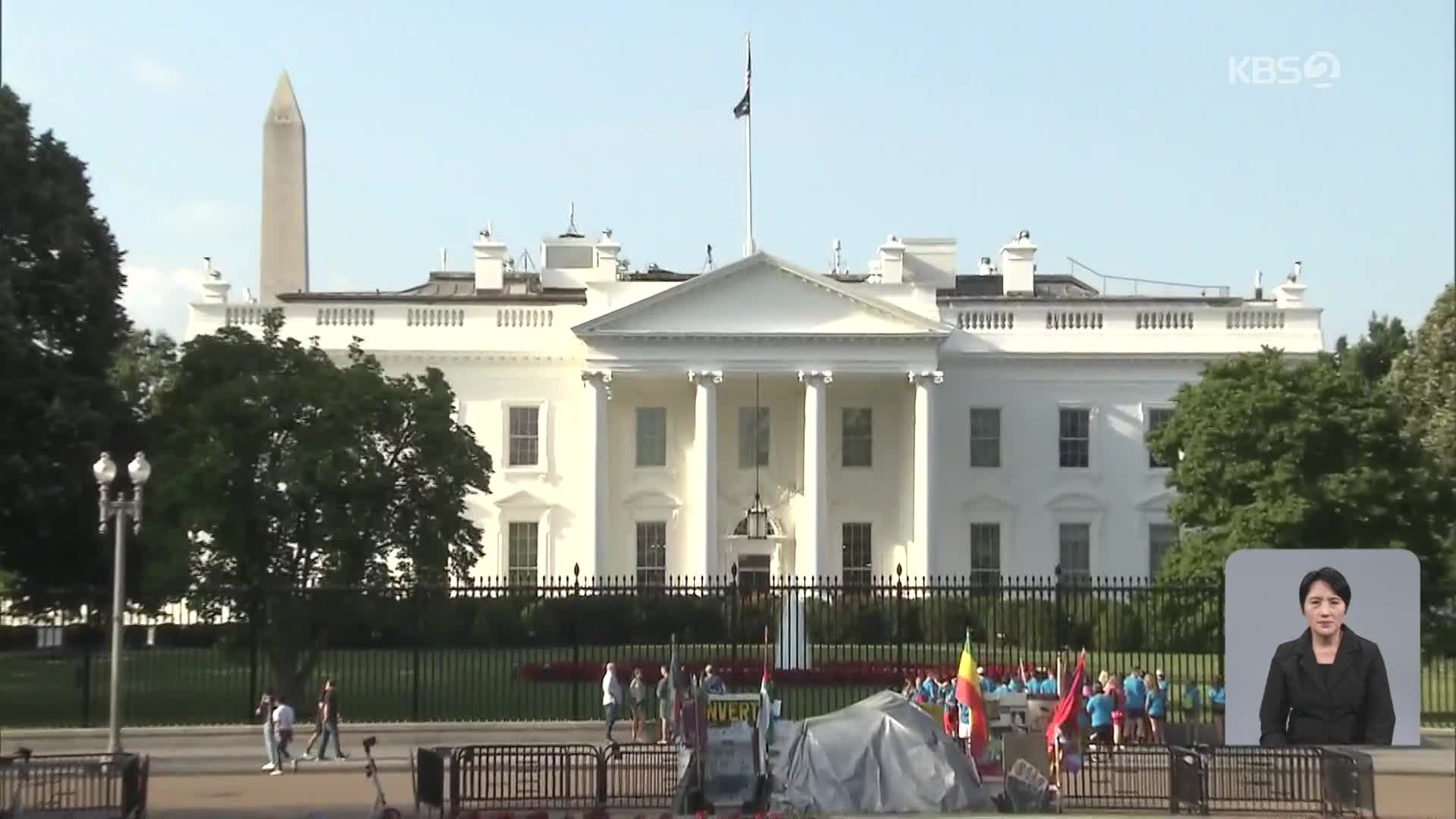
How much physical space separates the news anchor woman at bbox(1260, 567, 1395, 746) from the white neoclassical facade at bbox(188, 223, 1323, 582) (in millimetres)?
35499

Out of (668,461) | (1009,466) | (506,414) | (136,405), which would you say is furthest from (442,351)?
(136,405)

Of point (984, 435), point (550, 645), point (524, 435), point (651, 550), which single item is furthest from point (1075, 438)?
point (550, 645)

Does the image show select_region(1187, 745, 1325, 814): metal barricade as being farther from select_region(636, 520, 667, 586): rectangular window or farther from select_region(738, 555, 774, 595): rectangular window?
select_region(636, 520, 667, 586): rectangular window

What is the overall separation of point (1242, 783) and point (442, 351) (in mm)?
39573

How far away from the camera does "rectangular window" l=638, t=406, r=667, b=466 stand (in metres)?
57.0

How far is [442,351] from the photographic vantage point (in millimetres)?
56094

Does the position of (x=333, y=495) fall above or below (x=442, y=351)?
below

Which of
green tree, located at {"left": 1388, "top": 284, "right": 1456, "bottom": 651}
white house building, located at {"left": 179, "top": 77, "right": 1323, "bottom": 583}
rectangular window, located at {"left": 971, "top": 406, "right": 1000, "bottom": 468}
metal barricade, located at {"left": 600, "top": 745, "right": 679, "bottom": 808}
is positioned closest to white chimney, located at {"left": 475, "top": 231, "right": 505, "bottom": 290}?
white house building, located at {"left": 179, "top": 77, "right": 1323, "bottom": 583}

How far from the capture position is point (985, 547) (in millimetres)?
57281

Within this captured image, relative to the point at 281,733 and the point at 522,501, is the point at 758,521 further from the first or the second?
the point at 281,733

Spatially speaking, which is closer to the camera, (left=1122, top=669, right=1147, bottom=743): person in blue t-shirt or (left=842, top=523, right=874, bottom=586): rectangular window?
(left=1122, top=669, right=1147, bottom=743): person in blue t-shirt

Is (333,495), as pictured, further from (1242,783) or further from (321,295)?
(321,295)

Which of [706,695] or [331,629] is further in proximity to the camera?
[331,629]

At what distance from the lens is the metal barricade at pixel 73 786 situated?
18.2 m
